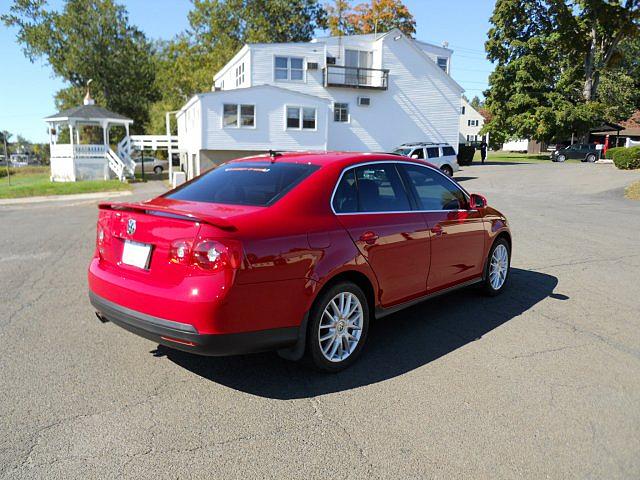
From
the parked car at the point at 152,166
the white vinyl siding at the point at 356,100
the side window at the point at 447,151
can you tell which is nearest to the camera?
the side window at the point at 447,151

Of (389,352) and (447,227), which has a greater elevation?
(447,227)

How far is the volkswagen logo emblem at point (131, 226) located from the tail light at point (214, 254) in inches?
23.4

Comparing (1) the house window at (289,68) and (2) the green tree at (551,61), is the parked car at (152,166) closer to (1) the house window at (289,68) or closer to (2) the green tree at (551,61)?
(1) the house window at (289,68)

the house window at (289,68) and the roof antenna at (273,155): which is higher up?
the house window at (289,68)

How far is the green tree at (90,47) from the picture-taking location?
46750 mm

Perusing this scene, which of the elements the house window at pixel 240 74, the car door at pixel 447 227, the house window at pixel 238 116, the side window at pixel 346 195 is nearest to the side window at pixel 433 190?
the car door at pixel 447 227

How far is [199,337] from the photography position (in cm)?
333

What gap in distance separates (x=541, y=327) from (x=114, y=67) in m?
50.6

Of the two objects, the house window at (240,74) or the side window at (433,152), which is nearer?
the side window at (433,152)

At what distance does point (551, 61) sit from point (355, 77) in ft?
67.1

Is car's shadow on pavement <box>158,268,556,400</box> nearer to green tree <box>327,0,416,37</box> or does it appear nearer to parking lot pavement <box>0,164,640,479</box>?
parking lot pavement <box>0,164,640,479</box>

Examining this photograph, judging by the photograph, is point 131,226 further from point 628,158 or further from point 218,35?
point 218,35

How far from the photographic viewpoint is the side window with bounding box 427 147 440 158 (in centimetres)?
2589

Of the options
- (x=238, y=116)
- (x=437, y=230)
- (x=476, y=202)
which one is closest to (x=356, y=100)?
(x=238, y=116)
